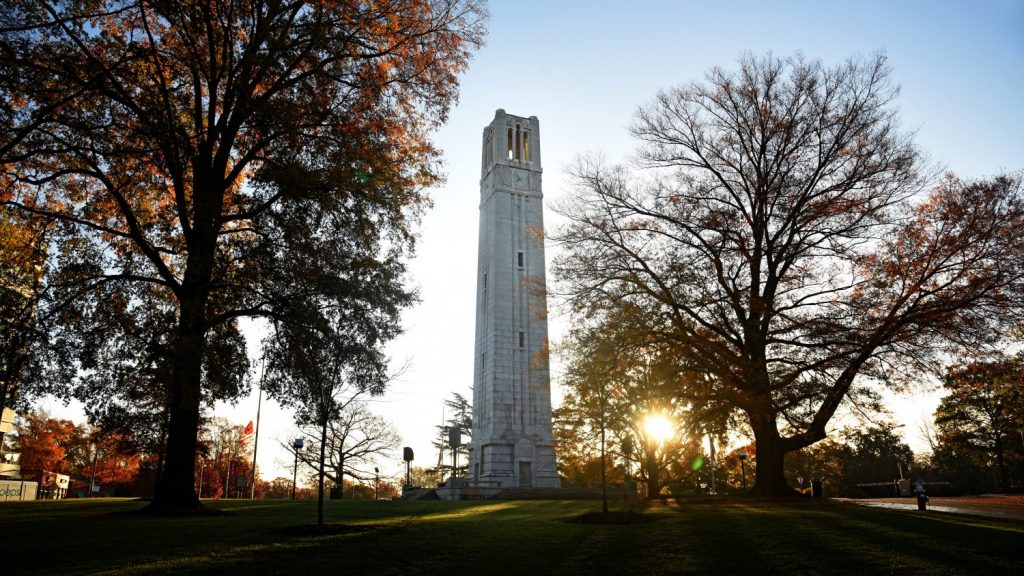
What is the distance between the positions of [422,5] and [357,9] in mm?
2300

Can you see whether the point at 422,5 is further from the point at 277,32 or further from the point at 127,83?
the point at 127,83

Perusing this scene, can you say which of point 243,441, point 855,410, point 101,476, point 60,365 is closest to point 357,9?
point 60,365

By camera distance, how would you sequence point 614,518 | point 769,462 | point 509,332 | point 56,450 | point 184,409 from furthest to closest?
point 56,450 < point 509,332 < point 769,462 < point 184,409 < point 614,518

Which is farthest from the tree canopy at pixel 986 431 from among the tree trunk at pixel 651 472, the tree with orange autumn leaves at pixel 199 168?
the tree with orange autumn leaves at pixel 199 168

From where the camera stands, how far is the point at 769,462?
2230cm

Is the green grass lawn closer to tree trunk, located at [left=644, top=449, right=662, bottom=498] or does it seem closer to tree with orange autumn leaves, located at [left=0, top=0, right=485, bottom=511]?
→ tree with orange autumn leaves, located at [left=0, top=0, right=485, bottom=511]

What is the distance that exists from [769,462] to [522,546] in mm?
14577

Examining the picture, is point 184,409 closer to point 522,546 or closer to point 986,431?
point 522,546

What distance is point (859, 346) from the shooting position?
20.3m

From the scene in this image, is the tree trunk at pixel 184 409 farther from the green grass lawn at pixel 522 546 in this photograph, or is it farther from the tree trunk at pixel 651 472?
the tree trunk at pixel 651 472

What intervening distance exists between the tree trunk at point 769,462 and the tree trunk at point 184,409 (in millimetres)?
17186

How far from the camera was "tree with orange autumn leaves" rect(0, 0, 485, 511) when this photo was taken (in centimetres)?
1565

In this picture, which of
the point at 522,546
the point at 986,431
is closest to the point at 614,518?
the point at 522,546

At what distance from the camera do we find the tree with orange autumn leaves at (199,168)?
51.3ft
